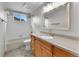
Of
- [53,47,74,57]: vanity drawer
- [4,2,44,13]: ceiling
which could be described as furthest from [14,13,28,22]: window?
[53,47,74,57]: vanity drawer

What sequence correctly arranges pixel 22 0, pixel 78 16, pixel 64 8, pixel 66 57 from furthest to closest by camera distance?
pixel 22 0 < pixel 64 8 < pixel 78 16 < pixel 66 57

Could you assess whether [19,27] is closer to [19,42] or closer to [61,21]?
[19,42]

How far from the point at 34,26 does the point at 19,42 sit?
1.11 m

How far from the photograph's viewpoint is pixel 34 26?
5652mm

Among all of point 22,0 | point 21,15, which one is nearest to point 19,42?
point 21,15

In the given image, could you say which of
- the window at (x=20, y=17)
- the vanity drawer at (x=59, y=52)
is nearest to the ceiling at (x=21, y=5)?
the window at (x=20, y=17)

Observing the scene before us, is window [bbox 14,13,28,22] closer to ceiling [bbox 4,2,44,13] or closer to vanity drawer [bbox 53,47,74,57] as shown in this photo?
ceiling [bbox 4,2,44,13]

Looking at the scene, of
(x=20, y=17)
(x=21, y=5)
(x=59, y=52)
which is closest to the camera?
(x=59, y=52)

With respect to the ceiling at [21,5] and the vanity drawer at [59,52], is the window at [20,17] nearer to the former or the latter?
the ceiling at [21,5]

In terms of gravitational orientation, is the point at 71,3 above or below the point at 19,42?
above

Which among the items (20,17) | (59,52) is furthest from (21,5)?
(59,52)

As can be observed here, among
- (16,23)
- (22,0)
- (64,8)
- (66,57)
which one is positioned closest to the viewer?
(66,57)

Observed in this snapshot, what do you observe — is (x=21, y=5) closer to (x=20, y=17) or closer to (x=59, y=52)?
(x=20, y=17)

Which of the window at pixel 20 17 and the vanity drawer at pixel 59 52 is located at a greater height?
the window at pixel 20 17
